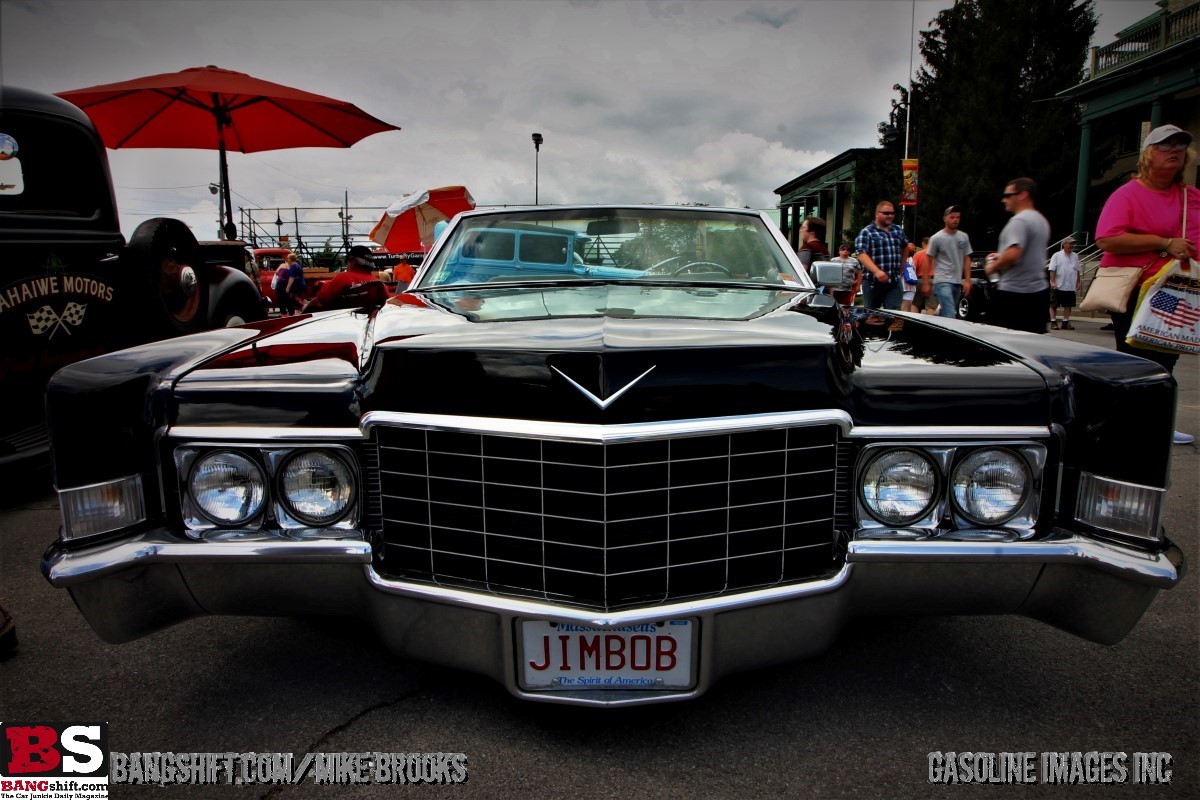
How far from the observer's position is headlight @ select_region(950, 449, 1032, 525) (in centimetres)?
183

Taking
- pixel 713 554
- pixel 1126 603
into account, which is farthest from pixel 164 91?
pixel 1126 603

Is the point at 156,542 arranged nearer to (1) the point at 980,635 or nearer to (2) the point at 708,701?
(2) the point at 708,701

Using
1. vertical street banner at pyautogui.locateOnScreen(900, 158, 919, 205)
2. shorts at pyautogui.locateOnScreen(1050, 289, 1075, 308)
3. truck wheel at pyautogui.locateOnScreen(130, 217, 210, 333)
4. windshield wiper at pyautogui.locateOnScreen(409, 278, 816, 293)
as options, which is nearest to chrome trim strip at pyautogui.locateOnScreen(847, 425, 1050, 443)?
windshield wiper at pyautogui.locateOnScreen(409, 278, 816, 293)

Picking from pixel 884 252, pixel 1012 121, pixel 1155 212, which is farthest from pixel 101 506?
pixel 1012 121

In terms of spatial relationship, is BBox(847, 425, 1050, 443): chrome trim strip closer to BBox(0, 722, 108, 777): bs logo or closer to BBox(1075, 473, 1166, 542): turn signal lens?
BBox(1075, 473, 1166, 542): turn signal lens

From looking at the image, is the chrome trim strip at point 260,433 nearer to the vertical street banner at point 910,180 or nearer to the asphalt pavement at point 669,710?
the asphalt pavement at point 669,710

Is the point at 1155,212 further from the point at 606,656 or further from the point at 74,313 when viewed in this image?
the point at 74,313

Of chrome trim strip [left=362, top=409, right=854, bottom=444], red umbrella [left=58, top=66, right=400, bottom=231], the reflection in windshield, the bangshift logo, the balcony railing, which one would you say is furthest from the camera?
the balcony railing

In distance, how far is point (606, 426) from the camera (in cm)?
161

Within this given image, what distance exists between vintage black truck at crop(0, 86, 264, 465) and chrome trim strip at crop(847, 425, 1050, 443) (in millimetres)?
4014

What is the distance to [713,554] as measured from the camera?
1768 millimetres

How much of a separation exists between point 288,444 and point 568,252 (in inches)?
67.0

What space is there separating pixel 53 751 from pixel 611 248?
2.44 meters

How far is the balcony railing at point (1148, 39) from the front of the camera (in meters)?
21.2
